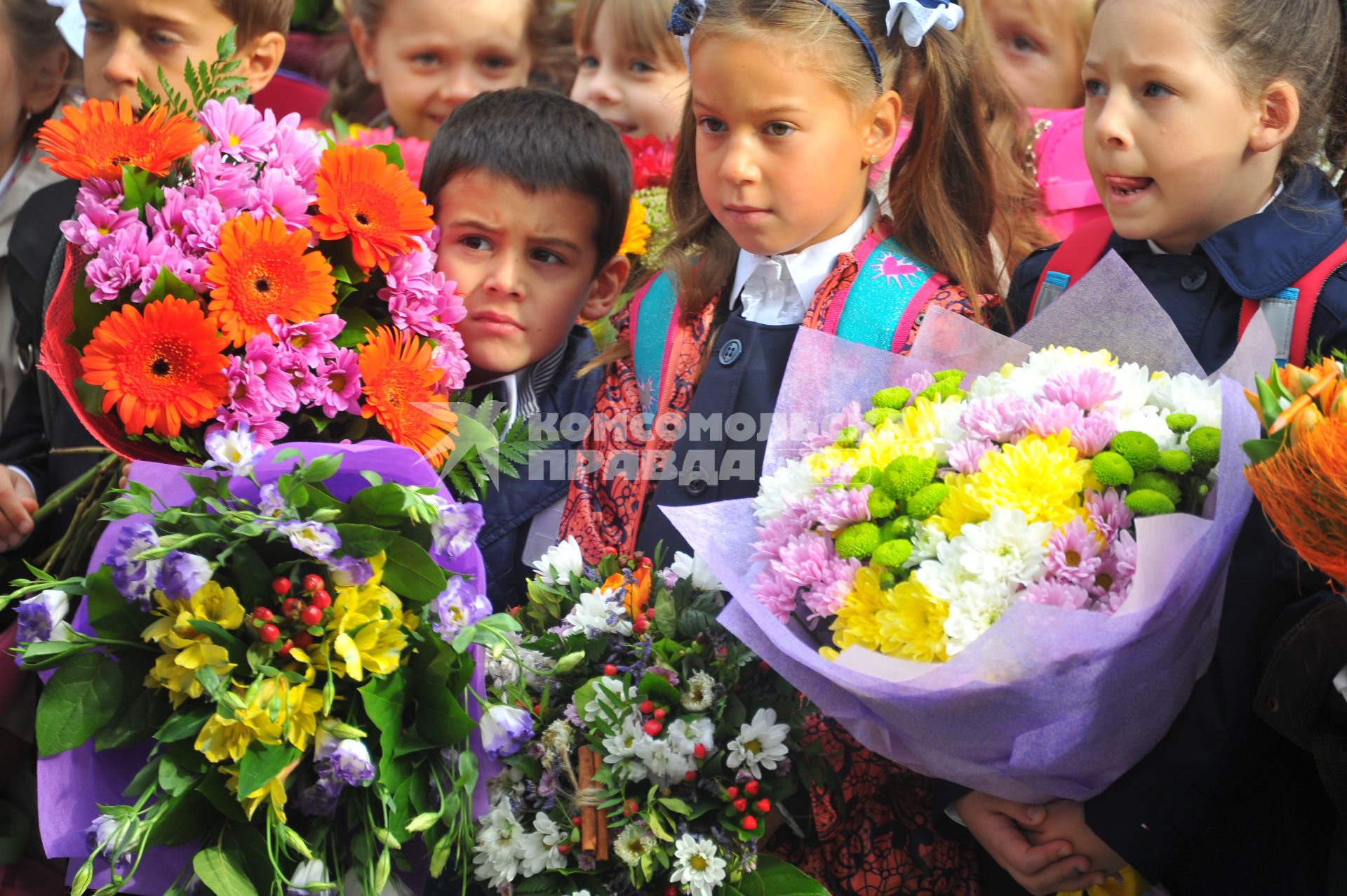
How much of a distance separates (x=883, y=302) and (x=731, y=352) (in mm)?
323

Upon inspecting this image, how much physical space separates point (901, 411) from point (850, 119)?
2.59ft

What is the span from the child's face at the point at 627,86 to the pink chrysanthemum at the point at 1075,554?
7.74 feet

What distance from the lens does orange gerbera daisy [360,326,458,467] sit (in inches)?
90.4

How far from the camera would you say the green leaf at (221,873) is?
6.27 ft

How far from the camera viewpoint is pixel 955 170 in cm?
276

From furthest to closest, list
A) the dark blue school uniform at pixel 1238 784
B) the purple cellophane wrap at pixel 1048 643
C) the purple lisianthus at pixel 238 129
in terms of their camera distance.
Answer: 1. the purple lisianthus at pixel 238 129
2. the dark blue school uniform at pixel 1238 784
3. the purple cellophane wrap at pixel 1048 643

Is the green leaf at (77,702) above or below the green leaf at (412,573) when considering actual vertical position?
below

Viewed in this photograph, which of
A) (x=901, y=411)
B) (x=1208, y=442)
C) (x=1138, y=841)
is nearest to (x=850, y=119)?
(x=901, y=411)

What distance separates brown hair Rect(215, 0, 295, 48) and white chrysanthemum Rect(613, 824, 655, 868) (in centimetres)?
232

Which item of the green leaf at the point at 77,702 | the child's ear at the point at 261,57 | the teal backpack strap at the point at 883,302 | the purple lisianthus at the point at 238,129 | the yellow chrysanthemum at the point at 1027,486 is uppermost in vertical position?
the purple lisianthus at the point at 238,129

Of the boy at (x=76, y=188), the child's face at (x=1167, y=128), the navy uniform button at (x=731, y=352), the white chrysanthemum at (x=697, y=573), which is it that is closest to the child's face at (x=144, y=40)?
the boy at (x=76, y=188)

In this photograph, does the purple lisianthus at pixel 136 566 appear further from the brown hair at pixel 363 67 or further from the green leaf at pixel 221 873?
the brown hair at pixel 363 67

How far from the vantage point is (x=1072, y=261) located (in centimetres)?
255

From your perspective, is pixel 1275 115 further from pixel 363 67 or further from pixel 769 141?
pixel 363 67
